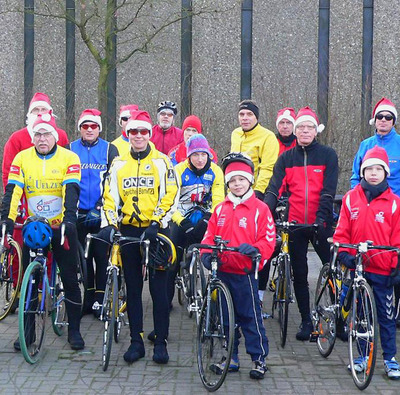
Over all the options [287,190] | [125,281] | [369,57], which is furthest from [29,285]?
[369,57]

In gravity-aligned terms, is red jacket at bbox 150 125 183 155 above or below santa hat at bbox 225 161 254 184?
above

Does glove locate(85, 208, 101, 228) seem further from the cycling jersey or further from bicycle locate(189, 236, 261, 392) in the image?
bicycle locate(189, 236, 261, 392)

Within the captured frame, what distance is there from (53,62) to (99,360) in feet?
46.4

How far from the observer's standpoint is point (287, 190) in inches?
314

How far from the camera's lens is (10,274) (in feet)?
28.1

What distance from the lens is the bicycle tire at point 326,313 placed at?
7.08m

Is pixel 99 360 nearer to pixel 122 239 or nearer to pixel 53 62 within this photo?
pixel 122 239

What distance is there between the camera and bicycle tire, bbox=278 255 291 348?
24.9 feet

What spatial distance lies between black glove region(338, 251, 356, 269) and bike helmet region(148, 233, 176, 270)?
144 cm

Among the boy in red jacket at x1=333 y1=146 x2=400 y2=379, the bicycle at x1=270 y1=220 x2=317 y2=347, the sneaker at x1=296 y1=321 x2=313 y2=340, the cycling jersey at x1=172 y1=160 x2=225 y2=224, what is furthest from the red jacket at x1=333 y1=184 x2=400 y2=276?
the cycling jersey at x1=172 y1=160 x2=225 y2=224

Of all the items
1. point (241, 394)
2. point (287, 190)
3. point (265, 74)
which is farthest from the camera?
point (265, 74)

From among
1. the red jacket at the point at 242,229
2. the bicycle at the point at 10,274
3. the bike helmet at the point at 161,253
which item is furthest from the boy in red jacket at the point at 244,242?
the bicycle at the point at 10,274

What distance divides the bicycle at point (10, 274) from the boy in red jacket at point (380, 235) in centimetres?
354

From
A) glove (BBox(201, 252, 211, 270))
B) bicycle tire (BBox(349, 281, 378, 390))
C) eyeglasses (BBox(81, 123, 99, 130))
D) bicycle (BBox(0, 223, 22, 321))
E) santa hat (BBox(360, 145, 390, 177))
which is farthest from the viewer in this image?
eyeglasses (BBox(81, 123, 99, 130))
